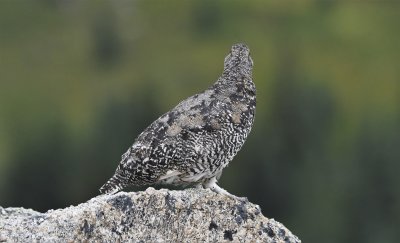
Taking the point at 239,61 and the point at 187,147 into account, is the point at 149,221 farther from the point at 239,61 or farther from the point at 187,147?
the point at 239,61

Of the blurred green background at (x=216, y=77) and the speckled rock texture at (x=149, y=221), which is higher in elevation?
the speckled rock texture at (x=149, y=221)

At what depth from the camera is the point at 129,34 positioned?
184750 millimetres

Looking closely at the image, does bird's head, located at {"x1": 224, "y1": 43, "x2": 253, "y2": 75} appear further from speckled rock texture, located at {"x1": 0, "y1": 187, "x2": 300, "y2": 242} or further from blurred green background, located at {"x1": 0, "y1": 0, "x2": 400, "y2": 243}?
blurred green background, located at {"x1": 0, "y1": 0, "x2": 400, "y2": 243}

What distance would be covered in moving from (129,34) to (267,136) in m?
69.5

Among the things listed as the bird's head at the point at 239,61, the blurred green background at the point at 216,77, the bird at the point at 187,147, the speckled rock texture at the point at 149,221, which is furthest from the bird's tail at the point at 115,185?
the blurred green background at the point at 216,77

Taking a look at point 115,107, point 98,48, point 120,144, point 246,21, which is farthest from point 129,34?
point 120,144

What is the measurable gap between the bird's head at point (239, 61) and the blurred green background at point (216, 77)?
191 ft

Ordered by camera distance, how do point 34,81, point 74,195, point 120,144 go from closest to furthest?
point 74,195 → point 120,144 → point 34,81

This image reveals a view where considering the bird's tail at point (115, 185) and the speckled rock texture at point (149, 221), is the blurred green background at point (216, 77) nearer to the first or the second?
the bird's tail at point (115, 185)

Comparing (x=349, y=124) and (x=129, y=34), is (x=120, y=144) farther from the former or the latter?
(x=129, y=34)

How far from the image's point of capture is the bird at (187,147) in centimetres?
1441

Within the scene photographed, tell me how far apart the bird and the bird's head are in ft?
2.55

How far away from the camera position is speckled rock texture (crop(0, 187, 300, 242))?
1285 cm

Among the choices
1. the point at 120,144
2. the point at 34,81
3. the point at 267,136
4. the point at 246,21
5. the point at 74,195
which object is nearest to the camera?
the point at 74,195
